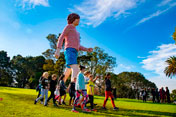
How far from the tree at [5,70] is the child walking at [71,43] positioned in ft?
162

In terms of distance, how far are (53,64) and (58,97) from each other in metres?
24.5

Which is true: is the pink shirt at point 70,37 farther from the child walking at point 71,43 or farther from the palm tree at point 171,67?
the palm tree at point 171,67

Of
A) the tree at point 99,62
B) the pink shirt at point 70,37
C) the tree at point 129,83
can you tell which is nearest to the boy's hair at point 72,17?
the pink shirt at point 70,37

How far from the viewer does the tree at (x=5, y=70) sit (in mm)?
48812

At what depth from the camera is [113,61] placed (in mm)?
33750

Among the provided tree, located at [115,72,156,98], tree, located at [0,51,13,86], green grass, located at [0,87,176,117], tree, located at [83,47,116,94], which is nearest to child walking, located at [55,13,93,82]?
green grass, located at [0,87,176,117]

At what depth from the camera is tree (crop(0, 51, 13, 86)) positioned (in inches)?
1922

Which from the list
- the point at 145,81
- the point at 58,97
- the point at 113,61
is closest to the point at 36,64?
the point at 113,61

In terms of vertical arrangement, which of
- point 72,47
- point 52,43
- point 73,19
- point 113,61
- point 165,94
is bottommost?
point 165,94

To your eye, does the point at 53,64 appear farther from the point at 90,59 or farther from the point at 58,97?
the point at 58,97

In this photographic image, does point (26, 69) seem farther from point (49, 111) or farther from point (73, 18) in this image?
point (49, 111)

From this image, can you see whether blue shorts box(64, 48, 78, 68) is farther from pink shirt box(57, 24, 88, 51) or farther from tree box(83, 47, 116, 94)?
tree box(83, 47, 116, 94)

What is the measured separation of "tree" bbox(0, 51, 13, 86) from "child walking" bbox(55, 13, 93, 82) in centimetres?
4935

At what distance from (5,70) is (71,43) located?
170 ft
